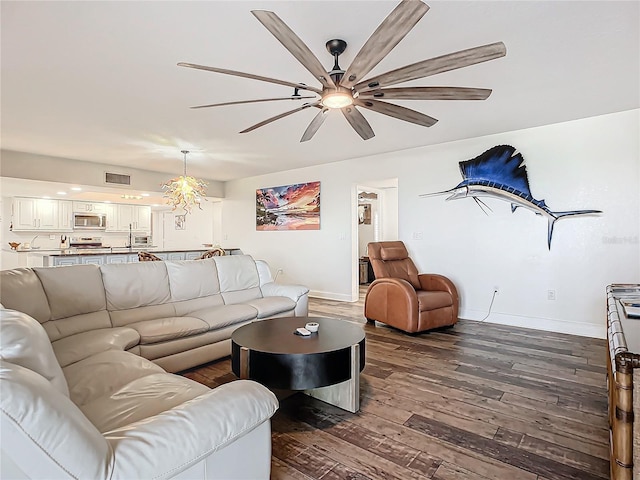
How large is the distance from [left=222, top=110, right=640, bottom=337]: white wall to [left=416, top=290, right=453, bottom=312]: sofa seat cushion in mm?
772

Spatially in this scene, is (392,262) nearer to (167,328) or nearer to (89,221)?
(167,328)

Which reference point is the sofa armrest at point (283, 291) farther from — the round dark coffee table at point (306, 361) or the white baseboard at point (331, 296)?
the white baseboard at point (331, 296)

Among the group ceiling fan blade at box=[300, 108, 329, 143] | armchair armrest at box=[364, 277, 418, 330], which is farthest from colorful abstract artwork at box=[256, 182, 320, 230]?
ceiling fan blade at box=[300, 108, 329, 143]

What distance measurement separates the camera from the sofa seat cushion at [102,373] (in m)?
1.66

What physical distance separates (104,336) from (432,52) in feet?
10.2

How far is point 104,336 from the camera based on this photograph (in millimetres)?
2389

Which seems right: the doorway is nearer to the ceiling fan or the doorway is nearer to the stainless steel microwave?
the ceiling fan

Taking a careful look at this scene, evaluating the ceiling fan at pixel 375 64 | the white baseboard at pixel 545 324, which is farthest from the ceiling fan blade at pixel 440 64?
the white baseboard at pixel 545 324

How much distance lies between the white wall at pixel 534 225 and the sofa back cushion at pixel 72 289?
13.1ft

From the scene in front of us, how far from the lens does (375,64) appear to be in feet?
6.10

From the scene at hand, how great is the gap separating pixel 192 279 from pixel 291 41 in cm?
263

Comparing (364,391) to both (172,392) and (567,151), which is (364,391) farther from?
(567,151)

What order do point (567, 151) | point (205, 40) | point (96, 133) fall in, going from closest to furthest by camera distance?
1. point (205, 40)
2. point (567, 151)
3. point (96, 133)

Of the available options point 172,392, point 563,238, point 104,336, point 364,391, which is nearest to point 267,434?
point 172,392
